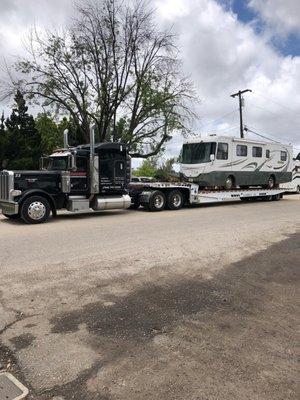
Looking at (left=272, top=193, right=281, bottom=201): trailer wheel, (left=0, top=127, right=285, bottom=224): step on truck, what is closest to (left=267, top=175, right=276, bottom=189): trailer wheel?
(left=272, top=193, right=281, bottom=201): trailer wheel

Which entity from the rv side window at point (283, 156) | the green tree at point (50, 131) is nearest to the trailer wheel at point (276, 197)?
the rv side window at point (283, 156)

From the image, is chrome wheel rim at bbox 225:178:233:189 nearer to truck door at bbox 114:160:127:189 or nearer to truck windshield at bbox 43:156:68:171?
truck door at bbox 114:160:127:189

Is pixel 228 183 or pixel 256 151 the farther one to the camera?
pixel 256 151

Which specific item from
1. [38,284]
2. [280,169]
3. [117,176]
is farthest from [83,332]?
[280,169]

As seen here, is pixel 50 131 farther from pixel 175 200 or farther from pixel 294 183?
pixel 294 183

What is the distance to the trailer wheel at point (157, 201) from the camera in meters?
17.7

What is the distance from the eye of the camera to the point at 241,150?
70.4ft

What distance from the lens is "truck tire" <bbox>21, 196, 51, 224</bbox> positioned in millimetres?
13516

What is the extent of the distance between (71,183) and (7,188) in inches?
90.1

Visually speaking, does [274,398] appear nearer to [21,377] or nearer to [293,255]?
[21,377]

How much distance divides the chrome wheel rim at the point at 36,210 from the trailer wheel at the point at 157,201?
5.07 meters

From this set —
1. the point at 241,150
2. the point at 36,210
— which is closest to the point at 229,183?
the point at 241,150

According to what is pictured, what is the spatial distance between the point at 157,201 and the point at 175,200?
106 cm

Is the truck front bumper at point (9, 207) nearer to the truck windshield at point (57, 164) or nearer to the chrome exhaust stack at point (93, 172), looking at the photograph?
the truck windshield at point (57, 164)
